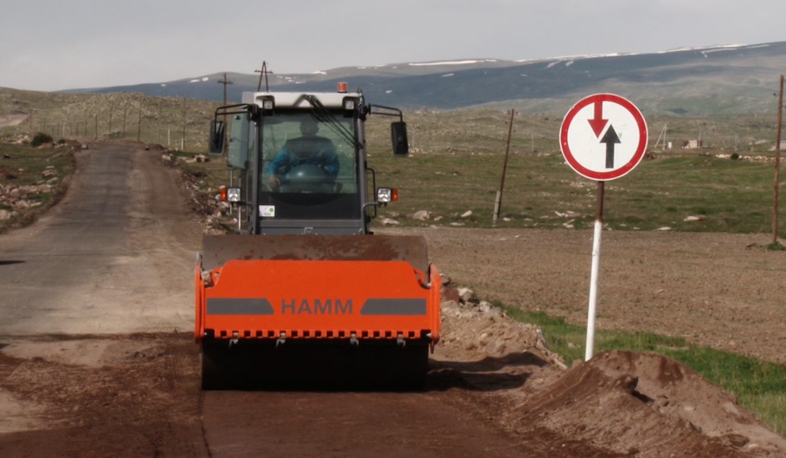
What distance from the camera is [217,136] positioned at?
10711mm

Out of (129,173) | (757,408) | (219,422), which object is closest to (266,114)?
(219,422)

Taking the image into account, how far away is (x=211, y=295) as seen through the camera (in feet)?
28.5

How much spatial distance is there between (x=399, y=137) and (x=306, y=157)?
1.05 m

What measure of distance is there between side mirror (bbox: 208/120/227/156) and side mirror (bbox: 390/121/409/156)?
182cm

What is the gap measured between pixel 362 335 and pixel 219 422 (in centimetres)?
148

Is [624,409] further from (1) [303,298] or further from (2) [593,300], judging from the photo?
(1) [303,298]

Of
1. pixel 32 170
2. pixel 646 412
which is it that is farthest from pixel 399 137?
pixel 32 170

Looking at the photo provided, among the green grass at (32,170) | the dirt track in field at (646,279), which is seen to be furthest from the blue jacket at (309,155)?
the green grass at (32,170)

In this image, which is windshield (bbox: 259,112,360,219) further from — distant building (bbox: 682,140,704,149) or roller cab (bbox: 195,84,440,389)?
distant building (bbox: 682,140,704,149)

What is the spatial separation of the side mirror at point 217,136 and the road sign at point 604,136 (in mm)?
3570

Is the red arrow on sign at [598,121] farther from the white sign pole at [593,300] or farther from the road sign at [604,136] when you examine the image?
the white sign pole at [593,300]

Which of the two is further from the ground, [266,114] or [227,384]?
[266,114]

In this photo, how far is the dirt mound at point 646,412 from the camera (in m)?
7.10

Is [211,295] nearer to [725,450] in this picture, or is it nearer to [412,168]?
[725,450]
